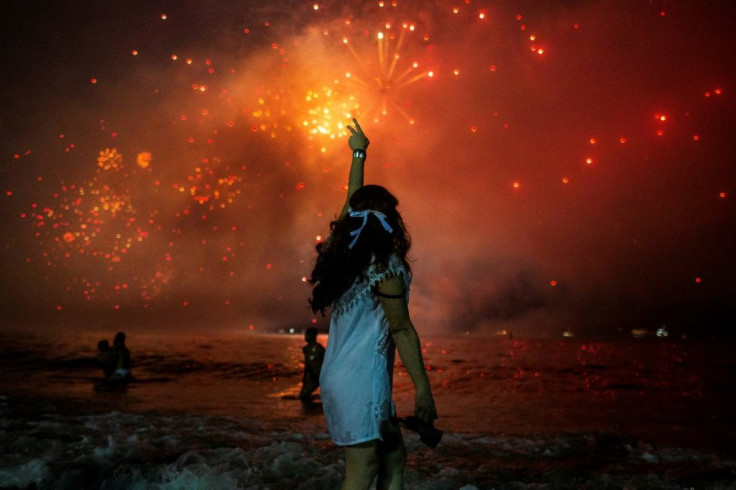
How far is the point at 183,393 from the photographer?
16.3 m

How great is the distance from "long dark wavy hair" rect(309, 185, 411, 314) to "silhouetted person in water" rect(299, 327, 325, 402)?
1072 centimetres

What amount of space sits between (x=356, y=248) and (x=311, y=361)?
1176 cm

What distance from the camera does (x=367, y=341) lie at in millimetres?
2631

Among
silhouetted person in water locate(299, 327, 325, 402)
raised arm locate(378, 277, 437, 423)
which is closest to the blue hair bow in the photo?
raised arm locate(378, 277, 437, 423)

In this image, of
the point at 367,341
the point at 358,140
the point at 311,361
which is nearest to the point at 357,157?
the point at 358,140

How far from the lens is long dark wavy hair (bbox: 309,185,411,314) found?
2637 millimetres

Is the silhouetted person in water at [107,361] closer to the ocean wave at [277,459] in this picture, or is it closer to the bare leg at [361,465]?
the ocean wave at [277,459]

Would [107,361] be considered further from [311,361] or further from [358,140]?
[358,140]

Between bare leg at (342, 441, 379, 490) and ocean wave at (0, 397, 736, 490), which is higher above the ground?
bare leg at (342, 441, 379, 490)

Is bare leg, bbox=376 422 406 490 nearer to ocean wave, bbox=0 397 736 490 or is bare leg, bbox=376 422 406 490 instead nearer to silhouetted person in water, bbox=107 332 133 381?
ocean wave, bbox=0 397 736 490

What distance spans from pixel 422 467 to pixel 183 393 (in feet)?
39.3

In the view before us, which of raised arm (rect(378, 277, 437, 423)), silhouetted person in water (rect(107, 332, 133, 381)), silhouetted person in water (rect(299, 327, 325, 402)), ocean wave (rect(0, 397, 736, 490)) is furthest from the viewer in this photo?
silhouetted person in water (rect(107, 332, 133, 381))

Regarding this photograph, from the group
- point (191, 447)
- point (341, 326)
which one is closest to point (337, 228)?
point (341, 326)

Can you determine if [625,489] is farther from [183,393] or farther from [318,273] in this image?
[183,393]
